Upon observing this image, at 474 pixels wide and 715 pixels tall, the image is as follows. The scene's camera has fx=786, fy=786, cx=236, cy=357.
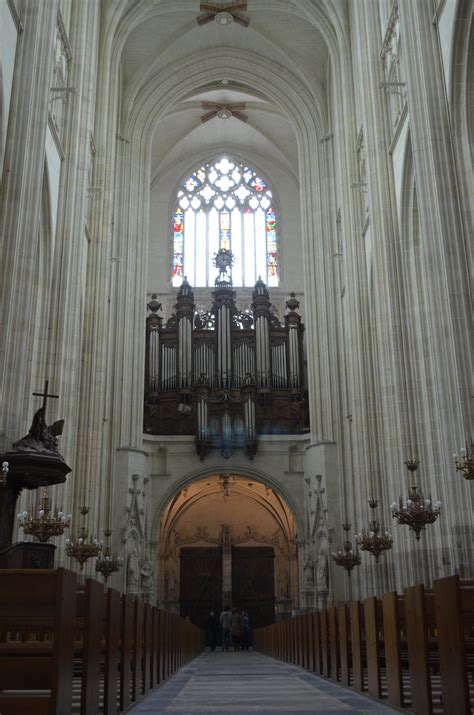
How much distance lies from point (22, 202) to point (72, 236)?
18.4 ft

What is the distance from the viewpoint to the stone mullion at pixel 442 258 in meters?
12.2

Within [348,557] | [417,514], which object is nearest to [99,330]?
[348,557]

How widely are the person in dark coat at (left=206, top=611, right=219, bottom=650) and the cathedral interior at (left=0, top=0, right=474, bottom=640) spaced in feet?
2.93

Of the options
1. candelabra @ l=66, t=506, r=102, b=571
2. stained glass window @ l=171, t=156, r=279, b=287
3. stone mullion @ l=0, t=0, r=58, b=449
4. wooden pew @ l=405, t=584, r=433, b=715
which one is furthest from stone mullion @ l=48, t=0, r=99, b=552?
stained glass window @ l=171, t=156, r=279, b=287

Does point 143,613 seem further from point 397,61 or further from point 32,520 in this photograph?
point 397,61

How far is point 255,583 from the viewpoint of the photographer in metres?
33.1

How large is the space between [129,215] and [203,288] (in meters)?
6.12

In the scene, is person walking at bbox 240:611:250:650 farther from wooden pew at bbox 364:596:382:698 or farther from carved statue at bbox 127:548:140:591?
wooden pew at bbox 364:596:382:698

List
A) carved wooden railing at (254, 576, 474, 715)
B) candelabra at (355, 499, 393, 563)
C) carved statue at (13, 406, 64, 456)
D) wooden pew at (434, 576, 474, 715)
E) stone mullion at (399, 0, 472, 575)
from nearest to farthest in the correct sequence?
1. wooden pew at (434, 576, 474, 715)
2. carved wooden railing at (254, 576, 474, 715)
3. carved statue at (13, 406, 64, 456)
4. stone mullion at (399, 0, 472, 575)
5. candelabra at (355, 499, 393, 563)

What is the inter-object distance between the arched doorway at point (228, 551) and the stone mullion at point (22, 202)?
1967 cm

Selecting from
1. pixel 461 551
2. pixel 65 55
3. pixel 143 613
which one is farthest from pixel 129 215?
pixel 143 613

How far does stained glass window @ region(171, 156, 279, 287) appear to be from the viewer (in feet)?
113

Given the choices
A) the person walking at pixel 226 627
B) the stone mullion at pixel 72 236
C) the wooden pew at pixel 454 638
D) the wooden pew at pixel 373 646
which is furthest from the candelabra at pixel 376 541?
the person walking at pixel 226 627

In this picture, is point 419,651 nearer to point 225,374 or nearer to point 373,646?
point 373,646
